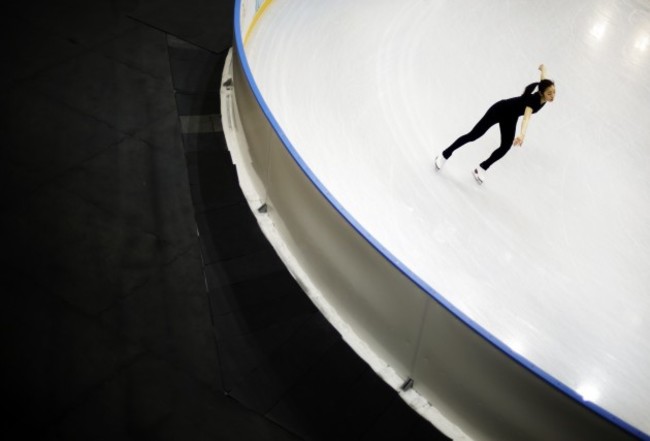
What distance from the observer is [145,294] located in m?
3.19

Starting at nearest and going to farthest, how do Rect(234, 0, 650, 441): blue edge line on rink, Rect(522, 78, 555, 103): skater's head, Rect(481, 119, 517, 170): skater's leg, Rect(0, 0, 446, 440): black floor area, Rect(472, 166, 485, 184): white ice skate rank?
Rect(234, 0, 650, 441): blue edge line on rink → Rect(0, 0, 446, 440): black floor area → Rect(522, 78, 555, 103): skater's head → Rect(481, 119, 517, 170): skater's leg → Rect(472, 166, 485, 184): white ice skate

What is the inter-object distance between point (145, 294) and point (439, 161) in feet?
7.68

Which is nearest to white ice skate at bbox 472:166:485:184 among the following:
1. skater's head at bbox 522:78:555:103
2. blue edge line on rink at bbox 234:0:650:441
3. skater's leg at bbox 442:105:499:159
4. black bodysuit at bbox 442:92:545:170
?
black bodysuit at bbox 442:92:545:170

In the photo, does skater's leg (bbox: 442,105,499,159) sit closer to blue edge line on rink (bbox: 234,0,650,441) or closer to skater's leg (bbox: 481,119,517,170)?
skater's leg (bbox: 481,119,517,170)

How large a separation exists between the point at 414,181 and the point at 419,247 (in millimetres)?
661

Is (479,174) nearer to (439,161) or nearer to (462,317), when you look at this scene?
(439,161)

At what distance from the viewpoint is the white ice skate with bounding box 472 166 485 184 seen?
407 cm

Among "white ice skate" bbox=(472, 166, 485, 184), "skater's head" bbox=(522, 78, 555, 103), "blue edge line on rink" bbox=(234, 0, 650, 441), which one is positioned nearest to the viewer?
"blue edge line on rink" bbox=(234, 0, 650, 441)

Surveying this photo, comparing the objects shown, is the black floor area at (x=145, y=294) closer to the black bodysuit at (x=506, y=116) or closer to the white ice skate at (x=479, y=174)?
the white ice skate at (x=479, y=174)

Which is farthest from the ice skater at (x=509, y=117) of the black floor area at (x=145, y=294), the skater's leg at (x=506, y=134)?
the black floor area at (x=145, y=294)

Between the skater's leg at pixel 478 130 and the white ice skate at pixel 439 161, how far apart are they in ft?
0.08

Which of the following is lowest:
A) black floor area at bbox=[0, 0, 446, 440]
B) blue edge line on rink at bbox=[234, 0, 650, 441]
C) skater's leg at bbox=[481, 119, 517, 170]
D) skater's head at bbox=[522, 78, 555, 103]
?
black floor area at bbox=[0, 0, 446, 440]

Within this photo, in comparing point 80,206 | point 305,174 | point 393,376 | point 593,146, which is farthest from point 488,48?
point 80,206

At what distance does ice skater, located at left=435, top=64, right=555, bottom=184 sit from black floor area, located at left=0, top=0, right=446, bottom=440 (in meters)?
1.69
